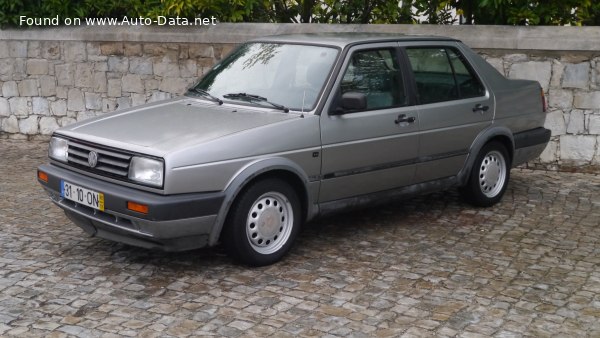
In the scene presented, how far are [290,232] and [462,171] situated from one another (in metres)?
2.12

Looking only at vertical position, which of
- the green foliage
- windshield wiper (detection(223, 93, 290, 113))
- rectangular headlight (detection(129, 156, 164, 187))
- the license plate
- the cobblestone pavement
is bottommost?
the cobblestone pavement

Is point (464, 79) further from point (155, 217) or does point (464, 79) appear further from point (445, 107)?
point (155, 217)

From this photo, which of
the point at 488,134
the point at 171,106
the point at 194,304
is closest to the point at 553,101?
the point at 488,134

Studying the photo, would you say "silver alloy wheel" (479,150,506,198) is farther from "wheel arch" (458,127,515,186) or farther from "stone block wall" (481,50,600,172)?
"stone block wall" (481,50,600,172)

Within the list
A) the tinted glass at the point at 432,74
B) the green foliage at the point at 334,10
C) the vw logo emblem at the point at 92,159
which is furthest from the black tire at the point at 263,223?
the green foliage at the point at 334,10

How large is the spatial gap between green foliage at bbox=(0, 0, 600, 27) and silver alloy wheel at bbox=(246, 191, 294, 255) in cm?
514

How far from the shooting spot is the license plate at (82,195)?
5746 mm

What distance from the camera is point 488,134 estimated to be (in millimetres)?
7652

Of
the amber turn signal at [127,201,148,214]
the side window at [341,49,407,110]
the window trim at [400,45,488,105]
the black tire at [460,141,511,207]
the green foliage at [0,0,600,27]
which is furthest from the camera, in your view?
the green foliage at [0,0,600,27]

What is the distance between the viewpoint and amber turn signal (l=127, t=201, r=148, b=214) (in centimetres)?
545

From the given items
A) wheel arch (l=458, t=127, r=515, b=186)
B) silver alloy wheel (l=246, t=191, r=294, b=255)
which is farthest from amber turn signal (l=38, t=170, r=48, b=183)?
wheel arch (l=458, t=127, r=515, b=186)

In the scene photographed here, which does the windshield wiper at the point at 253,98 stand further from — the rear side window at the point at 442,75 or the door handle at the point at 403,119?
the rear side window at the point at 442,75

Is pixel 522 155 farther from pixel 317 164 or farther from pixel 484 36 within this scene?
pixel 317 164

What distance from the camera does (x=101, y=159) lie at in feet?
19.2
